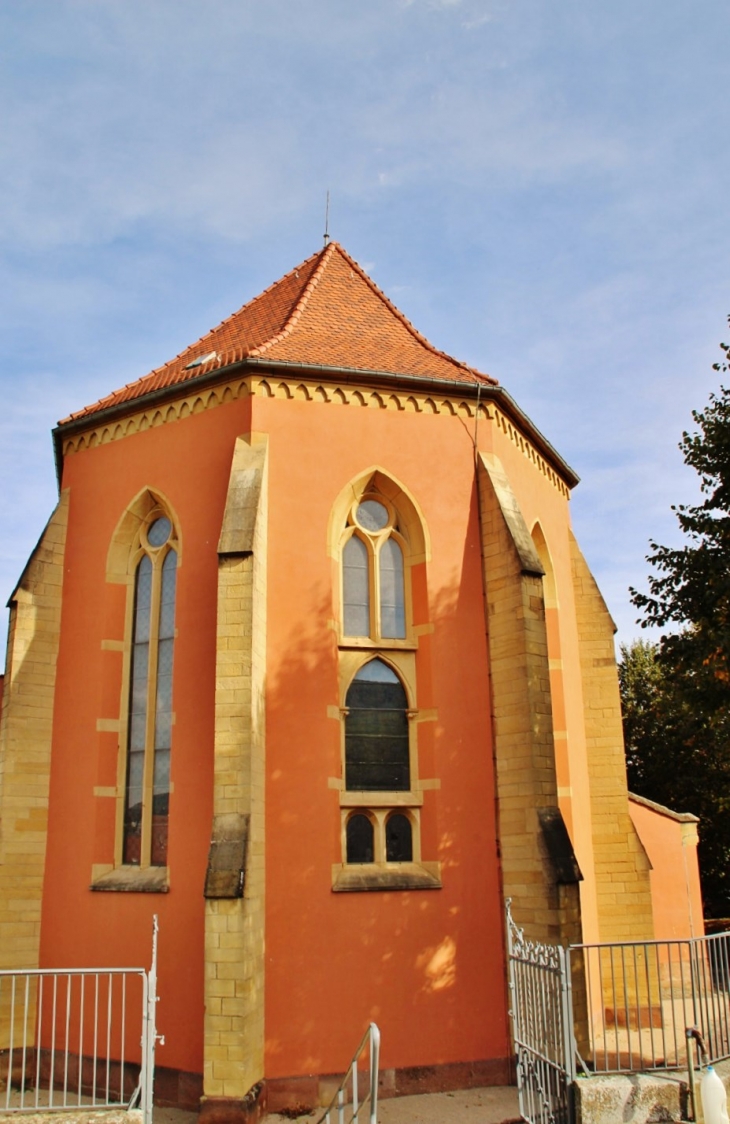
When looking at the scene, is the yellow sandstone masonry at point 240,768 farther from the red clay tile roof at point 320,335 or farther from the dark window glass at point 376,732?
the red clay tile roof at point 320,335

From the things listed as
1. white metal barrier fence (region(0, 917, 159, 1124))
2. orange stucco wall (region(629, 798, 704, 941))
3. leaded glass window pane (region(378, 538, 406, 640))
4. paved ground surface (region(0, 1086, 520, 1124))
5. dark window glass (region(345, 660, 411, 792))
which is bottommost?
paved ground surface (region(0, 1086, 520, 1124))

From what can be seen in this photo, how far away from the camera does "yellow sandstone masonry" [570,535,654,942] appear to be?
12.6 m

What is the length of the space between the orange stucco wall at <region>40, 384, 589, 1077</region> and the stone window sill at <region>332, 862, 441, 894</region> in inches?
3.5

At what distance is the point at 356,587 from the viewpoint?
11.1 meters

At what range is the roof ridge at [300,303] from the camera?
11.5 metres

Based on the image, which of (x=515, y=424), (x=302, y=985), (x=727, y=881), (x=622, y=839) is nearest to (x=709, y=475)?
(x=515, y=424)

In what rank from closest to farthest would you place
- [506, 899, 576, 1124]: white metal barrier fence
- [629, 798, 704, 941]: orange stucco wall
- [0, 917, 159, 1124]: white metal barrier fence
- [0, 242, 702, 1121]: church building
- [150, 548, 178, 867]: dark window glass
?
[506, 899, 576, 1124]: white metal barrier fence → [0, 242, 702, 1121]: church building → [0, 917, 159, 1124]: white metal barrier fence → [150, 548, 178, 867]: dark window glass → [629, 798, 704, 941]: orange stucco wall

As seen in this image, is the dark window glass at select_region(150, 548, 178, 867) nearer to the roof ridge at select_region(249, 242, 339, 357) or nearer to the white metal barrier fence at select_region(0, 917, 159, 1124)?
the white metal barrier fence at select_region(0, 917, 159, 1124)

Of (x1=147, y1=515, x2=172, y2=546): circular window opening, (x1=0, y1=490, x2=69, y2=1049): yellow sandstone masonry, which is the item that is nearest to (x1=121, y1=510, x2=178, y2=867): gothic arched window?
(x1=147, y1=515, x2=172, y2=546): circular window opening

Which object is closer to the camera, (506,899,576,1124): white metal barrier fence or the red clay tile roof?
(506,899,576,1124): white metal barrier fence

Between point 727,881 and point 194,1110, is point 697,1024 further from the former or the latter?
point 727,881

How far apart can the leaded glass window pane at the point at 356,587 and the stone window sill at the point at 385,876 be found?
2650 mm

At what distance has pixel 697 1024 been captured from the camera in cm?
792

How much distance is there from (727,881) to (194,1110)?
62.9ft
